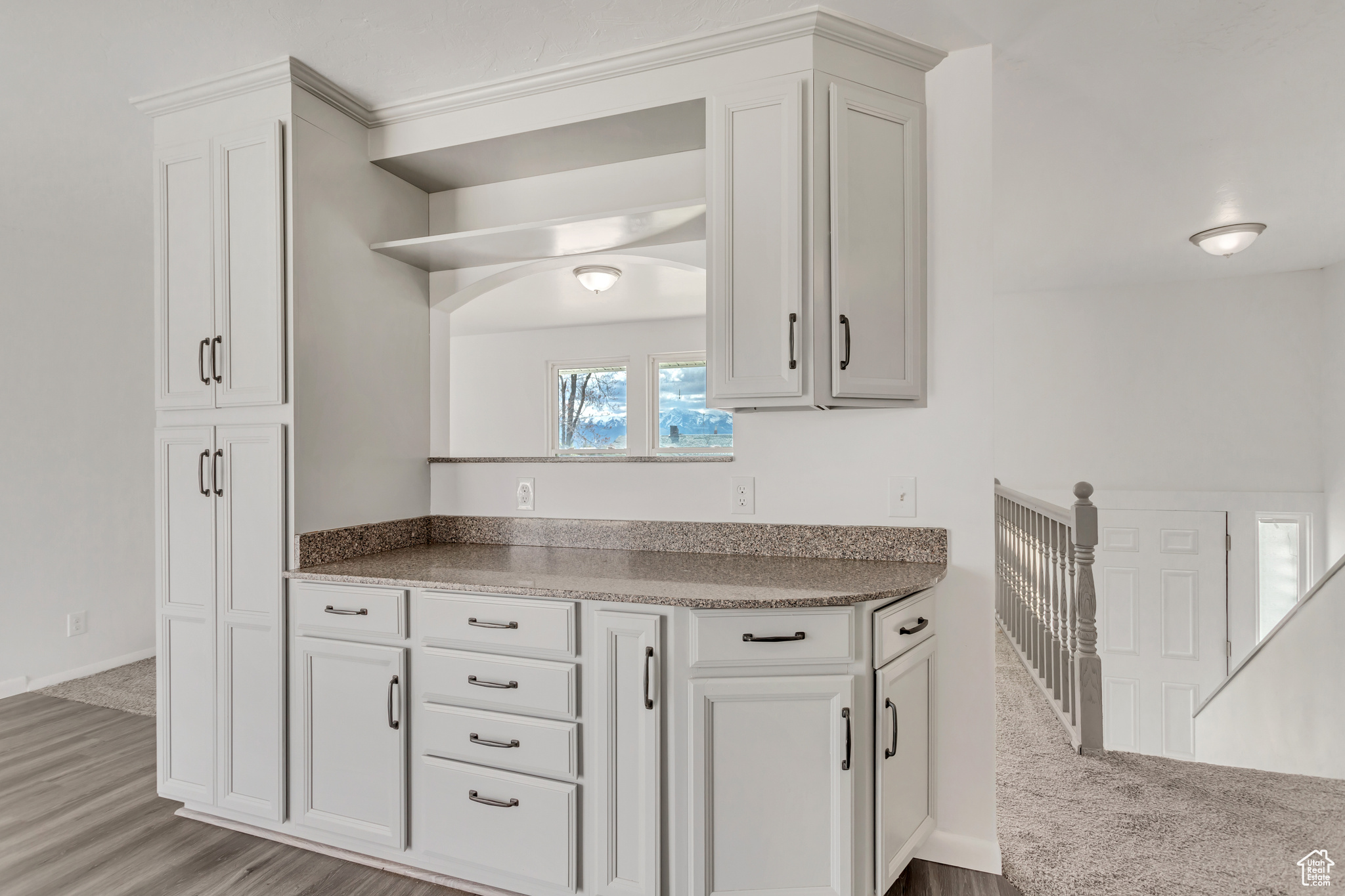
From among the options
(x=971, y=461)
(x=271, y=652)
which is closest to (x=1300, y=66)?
(x=971, y=461)

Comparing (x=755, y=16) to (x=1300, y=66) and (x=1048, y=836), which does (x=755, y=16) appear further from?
(x=1048, y=836)

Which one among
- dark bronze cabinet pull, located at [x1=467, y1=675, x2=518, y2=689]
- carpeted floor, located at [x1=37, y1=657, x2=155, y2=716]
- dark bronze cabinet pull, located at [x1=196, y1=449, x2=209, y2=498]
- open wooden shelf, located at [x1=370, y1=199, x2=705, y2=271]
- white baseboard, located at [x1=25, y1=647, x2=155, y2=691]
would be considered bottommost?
carpeted floor, located at [x1=37, y1=657, x2=155, y2=716]

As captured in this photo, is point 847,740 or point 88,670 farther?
point 88,670

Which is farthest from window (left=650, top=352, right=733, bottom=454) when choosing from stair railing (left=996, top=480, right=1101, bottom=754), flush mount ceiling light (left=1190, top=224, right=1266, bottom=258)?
flush mount ceiling light (left=1190, top=224, right=1266, bottom=258)

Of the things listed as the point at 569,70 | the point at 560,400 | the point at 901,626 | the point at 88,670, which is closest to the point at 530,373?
the point at 560,400

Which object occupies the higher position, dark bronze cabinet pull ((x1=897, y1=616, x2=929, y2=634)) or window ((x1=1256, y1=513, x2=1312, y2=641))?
dark bronze cabinet pull ((x1=897, y1=616, x2=929, y2=634))

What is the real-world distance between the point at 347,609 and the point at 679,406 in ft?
15.0

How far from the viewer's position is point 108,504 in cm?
401

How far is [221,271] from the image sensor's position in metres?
2.25

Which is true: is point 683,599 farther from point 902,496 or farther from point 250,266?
point 250,266

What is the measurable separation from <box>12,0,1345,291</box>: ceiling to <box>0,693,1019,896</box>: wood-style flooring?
245 centimetres

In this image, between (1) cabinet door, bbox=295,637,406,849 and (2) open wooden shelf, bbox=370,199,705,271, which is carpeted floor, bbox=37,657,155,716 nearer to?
(1) cabinet door, bbox=295,637,406,849

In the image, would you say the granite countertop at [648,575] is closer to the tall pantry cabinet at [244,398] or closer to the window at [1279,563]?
the tall pantry cabinet at [244,398]

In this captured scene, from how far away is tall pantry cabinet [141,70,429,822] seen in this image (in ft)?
7.08
